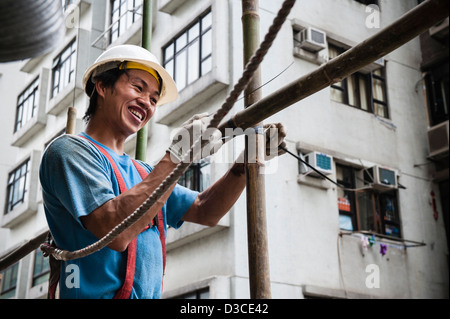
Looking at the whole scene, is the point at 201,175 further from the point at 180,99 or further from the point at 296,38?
the point at 296,38

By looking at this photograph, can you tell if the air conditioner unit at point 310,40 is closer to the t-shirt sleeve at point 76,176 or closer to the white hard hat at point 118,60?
the white hard hat at point 118,60

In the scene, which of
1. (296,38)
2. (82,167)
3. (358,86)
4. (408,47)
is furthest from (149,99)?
(408,47)

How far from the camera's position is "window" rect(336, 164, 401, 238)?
459 inches

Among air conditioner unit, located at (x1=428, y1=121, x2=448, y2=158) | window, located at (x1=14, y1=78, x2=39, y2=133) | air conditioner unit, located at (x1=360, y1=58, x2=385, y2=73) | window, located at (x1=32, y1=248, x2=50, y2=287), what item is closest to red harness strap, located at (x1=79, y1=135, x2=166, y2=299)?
air conditioner unit, located at (x1=360, y1=58, x2=385, y2=73)

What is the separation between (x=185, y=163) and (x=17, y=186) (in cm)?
Result: 1832

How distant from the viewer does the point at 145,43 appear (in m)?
5.15

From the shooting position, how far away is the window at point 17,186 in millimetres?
18641

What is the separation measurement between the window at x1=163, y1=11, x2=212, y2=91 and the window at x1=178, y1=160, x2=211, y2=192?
1.62m

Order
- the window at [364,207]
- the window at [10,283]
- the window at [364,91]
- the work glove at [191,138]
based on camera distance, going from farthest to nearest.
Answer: the window at [10,283] → the window at [364,91] → the window at [364,207] → the work glove at [191,138]

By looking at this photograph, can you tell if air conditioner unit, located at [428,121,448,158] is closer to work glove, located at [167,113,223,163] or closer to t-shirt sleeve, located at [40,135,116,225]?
work glove, located at [167,113,223,163]

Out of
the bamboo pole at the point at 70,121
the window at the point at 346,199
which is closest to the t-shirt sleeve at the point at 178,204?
the bamboo pole at the point at 70,121

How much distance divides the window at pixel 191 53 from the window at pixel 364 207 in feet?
10.9

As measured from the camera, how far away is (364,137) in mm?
12305

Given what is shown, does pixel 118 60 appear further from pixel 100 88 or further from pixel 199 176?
pixel 199 176
